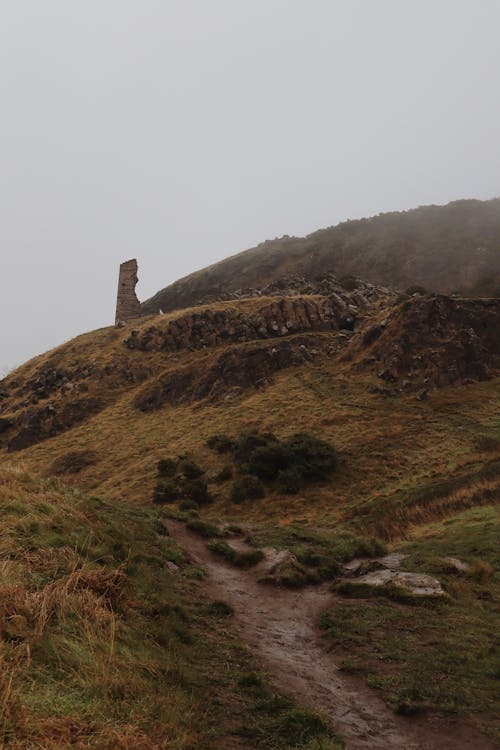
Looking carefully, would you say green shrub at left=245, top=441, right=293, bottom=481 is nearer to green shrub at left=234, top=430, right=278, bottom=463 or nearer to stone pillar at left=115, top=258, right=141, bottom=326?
green shrub at left=234, top=430, right=278, bottom=463

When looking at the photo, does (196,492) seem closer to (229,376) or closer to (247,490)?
(247,490)

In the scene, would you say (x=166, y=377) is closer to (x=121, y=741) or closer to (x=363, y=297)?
(x=363, y=297)

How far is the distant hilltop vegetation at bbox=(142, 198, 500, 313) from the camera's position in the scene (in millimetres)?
77062

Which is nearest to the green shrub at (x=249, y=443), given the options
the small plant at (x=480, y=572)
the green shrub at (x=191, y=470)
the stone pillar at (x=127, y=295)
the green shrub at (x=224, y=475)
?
the green shrub at (x=224, y=475)

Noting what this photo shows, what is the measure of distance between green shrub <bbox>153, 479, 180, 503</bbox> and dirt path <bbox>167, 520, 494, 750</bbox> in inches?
478

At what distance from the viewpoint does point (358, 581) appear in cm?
1323

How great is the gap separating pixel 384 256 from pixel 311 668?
8429 cm

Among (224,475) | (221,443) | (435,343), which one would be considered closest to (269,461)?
(224,475)

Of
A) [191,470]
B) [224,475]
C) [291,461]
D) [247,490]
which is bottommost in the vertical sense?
[247,490]

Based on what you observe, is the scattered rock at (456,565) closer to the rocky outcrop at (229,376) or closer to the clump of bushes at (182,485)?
the clump of bushes at (182,485)

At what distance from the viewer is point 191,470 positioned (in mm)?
29297

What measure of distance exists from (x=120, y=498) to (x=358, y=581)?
721 inches

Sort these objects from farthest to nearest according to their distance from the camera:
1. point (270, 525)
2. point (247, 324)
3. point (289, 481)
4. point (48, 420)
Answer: point (247, 324) → point (48, 420) → point (289, 481) → point (270, 525)

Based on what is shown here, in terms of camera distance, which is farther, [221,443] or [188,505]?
[221,443]
